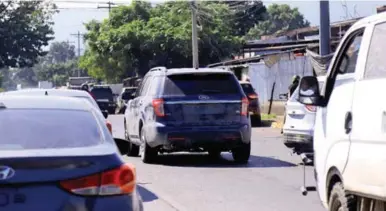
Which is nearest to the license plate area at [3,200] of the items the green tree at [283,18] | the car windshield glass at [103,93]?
the car windshield glass at [103,93]

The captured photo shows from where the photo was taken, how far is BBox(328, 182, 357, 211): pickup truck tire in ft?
21.5

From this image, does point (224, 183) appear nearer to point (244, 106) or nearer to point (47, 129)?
point (244, 106)

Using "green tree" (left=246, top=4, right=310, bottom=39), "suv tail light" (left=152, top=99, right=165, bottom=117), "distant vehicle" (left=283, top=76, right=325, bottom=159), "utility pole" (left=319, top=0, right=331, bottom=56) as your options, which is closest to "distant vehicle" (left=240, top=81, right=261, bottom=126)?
"utility pole" (left=319, top=0, right=331, bottom=56)

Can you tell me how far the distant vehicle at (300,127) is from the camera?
14.2 metres

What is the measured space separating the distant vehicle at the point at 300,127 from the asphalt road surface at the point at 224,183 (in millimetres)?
468

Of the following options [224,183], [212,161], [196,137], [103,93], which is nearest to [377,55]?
[224,183]

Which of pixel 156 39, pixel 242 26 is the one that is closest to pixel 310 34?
pixel 156 39

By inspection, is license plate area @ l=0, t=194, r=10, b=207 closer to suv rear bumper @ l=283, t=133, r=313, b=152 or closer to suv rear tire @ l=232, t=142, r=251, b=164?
suv rear bumper @ l=283, t=133, r=313, b=152

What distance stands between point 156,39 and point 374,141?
47.6 m

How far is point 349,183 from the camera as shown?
635cm

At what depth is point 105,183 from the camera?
561 cm

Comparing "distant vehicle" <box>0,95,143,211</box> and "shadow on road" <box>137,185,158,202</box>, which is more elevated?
"distant vehicle" <box>0,95,143,211</box>

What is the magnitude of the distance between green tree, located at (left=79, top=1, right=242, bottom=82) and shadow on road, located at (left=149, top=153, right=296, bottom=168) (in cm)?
3422

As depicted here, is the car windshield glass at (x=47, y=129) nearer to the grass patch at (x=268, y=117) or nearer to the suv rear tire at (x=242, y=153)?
the suv rear tire at (x=242, y=153)
